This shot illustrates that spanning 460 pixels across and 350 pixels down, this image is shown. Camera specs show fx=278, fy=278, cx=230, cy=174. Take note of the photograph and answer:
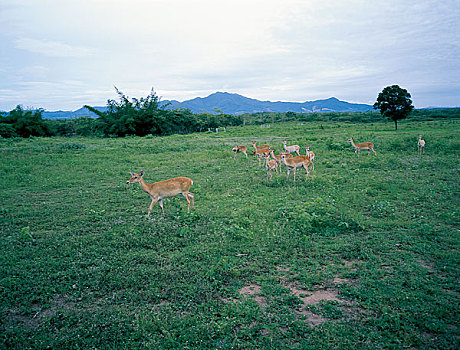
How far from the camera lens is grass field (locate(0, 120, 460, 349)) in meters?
4.38

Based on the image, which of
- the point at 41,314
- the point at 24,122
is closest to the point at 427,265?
the point at 41,314

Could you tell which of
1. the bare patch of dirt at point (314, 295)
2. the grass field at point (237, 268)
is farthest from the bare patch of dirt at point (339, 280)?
the bare patch of dirt at point (314, 295)

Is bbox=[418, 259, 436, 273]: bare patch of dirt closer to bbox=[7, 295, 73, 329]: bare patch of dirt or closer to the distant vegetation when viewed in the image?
bbox=[7, 295, 73, 329]: bare patch of dirt

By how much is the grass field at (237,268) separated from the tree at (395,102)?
2930 centimetres

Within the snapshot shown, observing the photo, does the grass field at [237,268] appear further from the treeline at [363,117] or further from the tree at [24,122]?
the treeline at [363,117]

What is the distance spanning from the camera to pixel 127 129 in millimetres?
41906

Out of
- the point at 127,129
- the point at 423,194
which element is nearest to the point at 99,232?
the point at 423,194

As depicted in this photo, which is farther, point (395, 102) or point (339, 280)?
A: point (395, 102)

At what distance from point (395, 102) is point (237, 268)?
40.2 meters

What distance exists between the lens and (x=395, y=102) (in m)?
37.5

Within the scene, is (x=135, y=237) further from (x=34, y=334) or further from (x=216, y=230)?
(x=34, y=334)

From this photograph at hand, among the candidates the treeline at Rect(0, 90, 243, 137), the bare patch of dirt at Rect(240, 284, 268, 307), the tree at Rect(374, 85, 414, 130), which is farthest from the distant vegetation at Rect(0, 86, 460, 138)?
the bare patch of dirt at Rect(240, 284, 268, 307)

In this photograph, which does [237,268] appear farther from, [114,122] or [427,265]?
[114,122]

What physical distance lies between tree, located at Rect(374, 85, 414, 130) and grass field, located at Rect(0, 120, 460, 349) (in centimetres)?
2930
